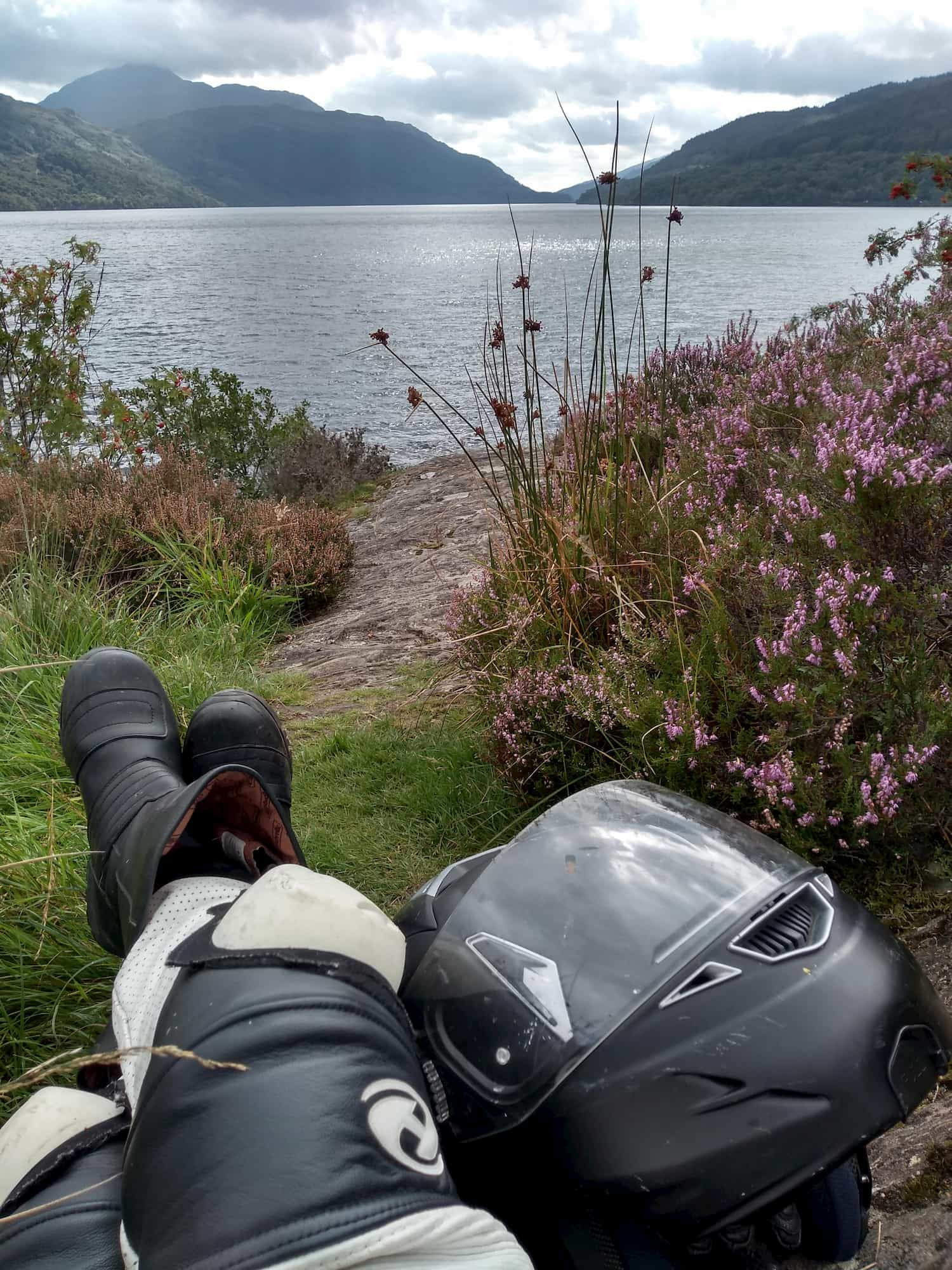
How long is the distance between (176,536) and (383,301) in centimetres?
2995

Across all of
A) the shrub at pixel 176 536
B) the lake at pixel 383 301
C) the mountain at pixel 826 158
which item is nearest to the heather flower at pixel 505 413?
the lake at pixel 383 301

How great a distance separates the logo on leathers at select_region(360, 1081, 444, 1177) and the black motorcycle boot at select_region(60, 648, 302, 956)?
0.74 meters

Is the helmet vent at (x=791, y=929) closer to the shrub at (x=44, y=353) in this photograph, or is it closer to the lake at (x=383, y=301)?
the lake at (x=383, y=301)

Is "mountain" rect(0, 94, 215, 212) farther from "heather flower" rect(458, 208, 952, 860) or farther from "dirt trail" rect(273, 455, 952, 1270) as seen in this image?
"heather flower" rect(458, 208, 952, 860)

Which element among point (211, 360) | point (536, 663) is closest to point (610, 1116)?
point (536, 663)

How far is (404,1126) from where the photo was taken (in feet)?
2.85

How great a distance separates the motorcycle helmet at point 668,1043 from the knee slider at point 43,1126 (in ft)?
1.43

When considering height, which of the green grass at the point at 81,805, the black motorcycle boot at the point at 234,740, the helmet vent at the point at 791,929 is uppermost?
the helmet vent at the point at 791,929

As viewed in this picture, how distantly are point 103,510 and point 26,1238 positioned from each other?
15.5 ft

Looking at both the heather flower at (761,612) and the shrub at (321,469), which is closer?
the heather flower at (761,612)

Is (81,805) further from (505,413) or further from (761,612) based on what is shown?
(761,612)

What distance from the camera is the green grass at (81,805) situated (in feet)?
6.58

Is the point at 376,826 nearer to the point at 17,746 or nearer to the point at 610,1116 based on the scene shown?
the point at 17,746

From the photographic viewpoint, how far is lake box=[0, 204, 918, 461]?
16.2m
